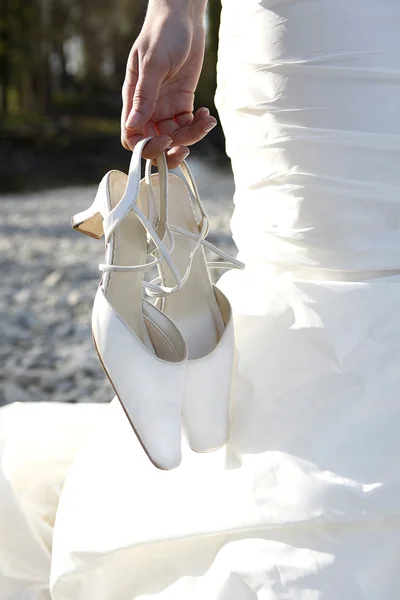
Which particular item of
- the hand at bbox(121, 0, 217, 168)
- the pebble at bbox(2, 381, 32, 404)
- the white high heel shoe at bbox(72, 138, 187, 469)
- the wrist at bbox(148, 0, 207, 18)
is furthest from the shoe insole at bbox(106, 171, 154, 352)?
the pebble at bbox(2, 381, 32, 404)

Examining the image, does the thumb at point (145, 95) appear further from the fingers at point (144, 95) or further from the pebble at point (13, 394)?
the pebble at point (13, 394)

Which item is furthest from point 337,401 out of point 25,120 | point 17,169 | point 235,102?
point 25,120

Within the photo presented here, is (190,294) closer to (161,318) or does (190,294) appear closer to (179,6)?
(161,318)

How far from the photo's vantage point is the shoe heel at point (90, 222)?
5.59 ft

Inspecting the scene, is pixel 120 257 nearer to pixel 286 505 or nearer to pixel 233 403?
pixel 233 403

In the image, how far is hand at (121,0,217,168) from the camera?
160cm

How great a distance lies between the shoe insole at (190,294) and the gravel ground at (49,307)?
177 centimetres

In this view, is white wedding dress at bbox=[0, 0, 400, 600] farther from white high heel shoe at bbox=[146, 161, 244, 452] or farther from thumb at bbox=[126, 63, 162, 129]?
thumb at bbox=[126, 63, 162, 129]

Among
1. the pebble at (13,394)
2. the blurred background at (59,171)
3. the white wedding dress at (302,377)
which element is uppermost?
the white wedding dress at (302,377)

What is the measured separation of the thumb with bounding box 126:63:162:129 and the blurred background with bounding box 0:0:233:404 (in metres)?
0.52

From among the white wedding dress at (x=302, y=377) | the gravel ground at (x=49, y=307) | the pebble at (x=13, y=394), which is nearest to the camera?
the white wedding dress at (x=302, y=377)

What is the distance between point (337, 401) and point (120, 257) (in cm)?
47

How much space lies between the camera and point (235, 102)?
172 cm

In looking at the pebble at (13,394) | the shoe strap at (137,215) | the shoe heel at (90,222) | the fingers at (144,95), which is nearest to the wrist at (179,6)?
the fingers at (144,95)
